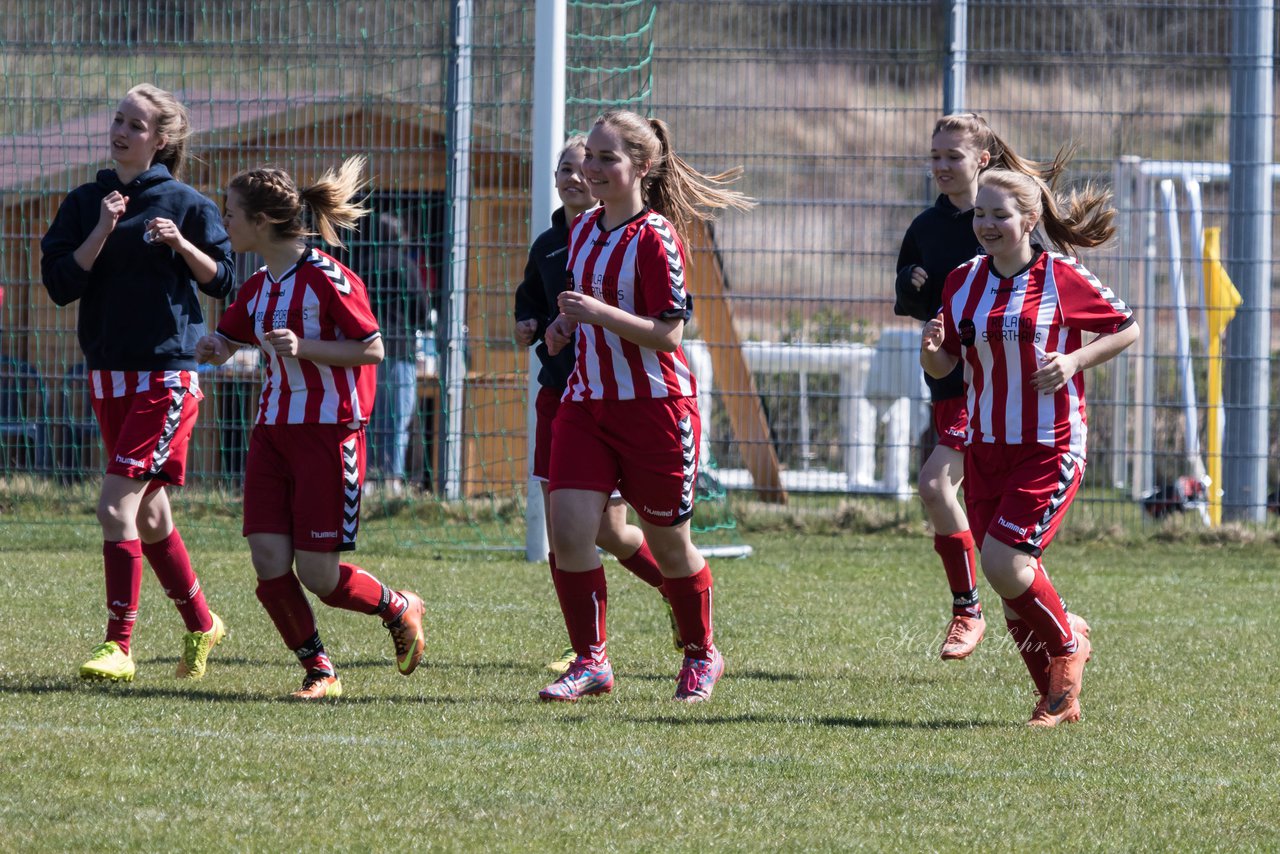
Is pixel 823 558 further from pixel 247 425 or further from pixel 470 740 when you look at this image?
pixel 470 740

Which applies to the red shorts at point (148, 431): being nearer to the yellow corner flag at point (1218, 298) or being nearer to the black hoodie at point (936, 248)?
the black hoodie at point (936, 248)

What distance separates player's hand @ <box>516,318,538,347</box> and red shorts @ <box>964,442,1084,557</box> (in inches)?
61.9

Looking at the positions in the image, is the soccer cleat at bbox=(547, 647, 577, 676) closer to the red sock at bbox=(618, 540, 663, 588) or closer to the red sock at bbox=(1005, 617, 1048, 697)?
the red sock at bbox=(618, 540, 663, 588)

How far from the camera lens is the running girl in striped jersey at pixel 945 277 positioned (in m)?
5.82

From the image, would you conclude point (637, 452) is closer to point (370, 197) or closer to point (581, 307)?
point (581, 307)

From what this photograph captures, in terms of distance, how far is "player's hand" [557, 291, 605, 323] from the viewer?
15.9 ft

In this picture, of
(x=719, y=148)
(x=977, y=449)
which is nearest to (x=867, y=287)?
(x=719, y=148)

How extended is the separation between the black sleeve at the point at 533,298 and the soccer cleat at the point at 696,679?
1.49 meters

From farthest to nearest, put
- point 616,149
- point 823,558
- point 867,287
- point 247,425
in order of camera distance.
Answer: point 867,287, point 247,425, point 823,558, point 616,149

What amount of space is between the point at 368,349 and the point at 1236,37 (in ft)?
23.5

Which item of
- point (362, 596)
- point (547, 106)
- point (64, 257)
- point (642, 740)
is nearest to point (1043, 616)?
point (642, 740)

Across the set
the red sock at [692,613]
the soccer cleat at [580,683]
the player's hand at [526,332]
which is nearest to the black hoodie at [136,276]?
the player's hand at [526,332]

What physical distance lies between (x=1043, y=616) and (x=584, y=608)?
1.36m

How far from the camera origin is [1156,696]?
17.9 feet
